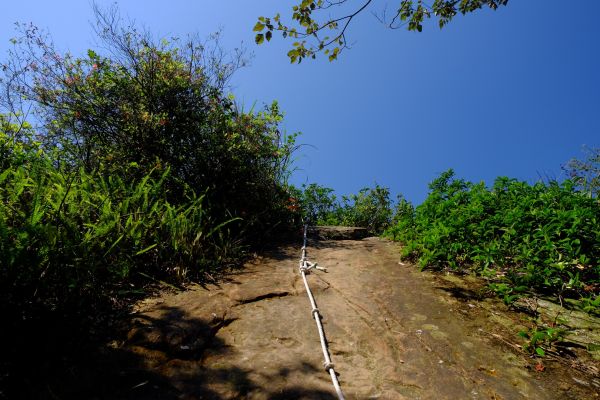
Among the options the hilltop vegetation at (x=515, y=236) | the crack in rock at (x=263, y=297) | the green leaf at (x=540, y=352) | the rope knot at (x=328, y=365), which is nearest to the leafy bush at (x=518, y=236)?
the hilltop vegetation at (x=515, y=236)

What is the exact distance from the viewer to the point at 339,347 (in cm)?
230

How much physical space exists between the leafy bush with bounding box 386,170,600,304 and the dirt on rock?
0.39 metres

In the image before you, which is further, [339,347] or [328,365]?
[339,347]

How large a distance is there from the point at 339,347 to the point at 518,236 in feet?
7.91

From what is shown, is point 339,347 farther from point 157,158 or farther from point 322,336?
point 157,158

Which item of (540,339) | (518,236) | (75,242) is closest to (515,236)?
(518,236)

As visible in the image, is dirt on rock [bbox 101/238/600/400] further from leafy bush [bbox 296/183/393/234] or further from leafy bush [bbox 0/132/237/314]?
leafy bush [bbox 296/183/393/234]

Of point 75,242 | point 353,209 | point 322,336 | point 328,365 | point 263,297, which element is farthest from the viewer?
point 353,209

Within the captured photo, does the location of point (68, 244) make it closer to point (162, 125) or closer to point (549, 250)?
point (162, 125)

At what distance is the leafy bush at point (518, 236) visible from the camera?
301 centimetres

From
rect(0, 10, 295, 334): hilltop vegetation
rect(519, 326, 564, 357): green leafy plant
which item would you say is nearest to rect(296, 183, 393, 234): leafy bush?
rect(0, 10, 295, 334): hilltop vegetation

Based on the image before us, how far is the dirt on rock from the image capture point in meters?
1.87

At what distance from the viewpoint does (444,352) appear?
226cm

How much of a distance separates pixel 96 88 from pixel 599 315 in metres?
6.50
